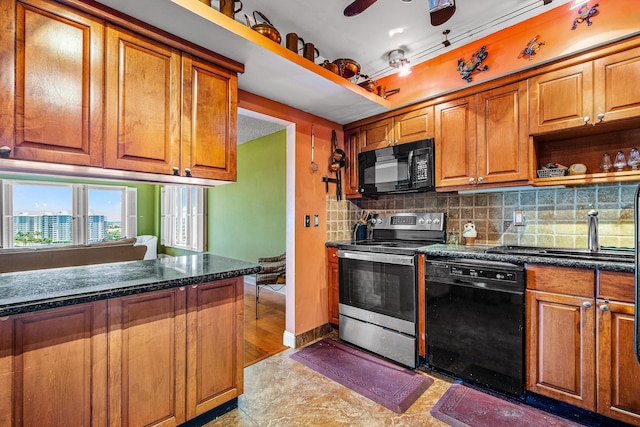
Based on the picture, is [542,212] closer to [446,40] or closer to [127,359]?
[446,40]

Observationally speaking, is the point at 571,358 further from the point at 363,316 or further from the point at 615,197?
the point at 363,316

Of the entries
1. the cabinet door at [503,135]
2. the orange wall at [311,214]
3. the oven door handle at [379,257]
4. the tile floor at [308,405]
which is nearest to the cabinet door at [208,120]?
the orange wall at [311,214]

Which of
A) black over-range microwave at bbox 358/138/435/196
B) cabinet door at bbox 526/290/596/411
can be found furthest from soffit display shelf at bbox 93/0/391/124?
cabinet door at bbox 526/290/596/411

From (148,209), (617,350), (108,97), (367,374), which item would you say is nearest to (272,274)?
(367,374)

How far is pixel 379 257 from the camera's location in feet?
8.05

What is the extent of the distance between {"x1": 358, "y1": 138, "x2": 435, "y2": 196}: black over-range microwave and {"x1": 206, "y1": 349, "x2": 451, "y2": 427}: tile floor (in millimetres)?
1628

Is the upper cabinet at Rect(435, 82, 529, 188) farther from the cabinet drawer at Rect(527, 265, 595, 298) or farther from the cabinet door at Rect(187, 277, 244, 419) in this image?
the cabinet door at Rect(187, 277, 244, 419)

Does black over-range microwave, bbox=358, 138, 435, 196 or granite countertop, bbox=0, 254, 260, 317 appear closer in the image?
granite countertop, bbox=0, 254, 260, 317

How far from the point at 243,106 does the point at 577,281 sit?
8.55ft

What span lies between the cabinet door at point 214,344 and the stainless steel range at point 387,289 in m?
1.20

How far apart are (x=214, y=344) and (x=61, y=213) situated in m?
7.05

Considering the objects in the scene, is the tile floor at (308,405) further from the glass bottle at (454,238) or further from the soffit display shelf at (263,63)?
the soffit display shelf at (263,63)

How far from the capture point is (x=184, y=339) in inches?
61.4

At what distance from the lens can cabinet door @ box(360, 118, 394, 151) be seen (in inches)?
112
